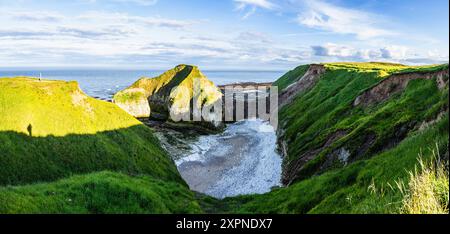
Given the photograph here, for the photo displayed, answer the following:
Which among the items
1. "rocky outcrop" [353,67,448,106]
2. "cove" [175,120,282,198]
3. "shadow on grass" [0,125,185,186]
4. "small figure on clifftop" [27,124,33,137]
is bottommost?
"cove" [175,120,282,198]

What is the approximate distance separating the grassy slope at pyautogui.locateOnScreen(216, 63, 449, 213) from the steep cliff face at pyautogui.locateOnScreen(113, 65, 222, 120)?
32.0 meters

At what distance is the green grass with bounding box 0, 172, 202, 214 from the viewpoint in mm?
14172

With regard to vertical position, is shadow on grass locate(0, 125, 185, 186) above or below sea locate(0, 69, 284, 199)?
above

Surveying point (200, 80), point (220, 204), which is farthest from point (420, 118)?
point (200, 80)

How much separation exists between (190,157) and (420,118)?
33.1m

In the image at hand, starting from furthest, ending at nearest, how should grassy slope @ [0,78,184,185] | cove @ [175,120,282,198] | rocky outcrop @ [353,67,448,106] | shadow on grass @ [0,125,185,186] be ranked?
cove @ [175,120,282,198] → rocky outcrop @ [353,67,448,106] → grassy slope @ [0,78,184,185] → shadow on grass @ [0,125,185,186]

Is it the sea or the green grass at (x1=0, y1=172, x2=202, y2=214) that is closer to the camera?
the green grass at (x1=0, y1=172, x2=202, y2=214)

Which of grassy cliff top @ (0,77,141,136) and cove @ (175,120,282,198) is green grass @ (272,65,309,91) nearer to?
cove @ (175,120,282,198)

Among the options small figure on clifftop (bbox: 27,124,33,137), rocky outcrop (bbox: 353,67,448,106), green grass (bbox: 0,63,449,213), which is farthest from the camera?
rocky outcrop (bbox: 353,67,448,106)

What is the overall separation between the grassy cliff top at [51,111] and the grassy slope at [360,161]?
46.8 ft

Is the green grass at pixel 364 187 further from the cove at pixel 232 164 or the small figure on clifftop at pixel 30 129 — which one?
the small figure on clifftop at pixel 30 129
